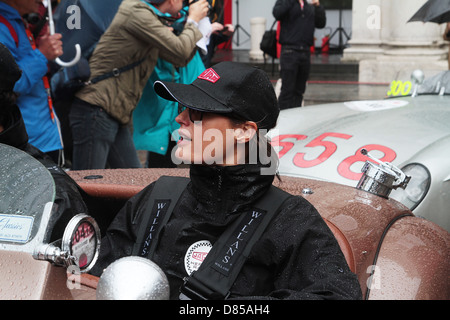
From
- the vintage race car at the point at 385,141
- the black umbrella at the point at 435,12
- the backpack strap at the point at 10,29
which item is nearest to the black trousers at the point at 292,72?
the black umbrella at the point at 435,12

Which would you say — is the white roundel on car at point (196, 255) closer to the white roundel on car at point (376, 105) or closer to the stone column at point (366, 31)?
the white roundel on car at point (376, 105)

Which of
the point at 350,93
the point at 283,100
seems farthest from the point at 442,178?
the point at 350,93

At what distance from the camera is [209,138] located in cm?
168

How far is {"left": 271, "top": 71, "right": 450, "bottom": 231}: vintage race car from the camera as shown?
9.98 feet

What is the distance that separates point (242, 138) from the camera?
170cm

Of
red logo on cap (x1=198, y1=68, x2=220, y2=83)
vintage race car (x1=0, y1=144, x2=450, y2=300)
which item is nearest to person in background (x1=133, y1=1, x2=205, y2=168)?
vintage race car (x1=0, y1=144, x2=450, y2=300)

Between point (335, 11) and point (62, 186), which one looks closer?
point (62, 186)

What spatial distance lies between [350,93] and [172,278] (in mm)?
9088

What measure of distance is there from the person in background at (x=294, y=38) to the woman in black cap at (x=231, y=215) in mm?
5158

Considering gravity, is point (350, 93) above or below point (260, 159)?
below

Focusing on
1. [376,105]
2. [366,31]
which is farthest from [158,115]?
[366,31]

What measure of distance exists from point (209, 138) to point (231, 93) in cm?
14

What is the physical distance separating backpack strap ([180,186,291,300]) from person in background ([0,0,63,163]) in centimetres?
186
